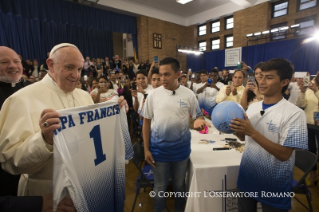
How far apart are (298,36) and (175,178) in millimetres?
10346

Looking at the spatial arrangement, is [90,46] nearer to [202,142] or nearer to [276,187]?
[202,142]

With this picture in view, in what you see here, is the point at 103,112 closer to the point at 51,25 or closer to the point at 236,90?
the point at 236,90

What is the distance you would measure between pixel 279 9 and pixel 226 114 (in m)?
11.6

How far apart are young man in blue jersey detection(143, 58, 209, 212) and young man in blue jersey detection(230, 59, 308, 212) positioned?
0.59m

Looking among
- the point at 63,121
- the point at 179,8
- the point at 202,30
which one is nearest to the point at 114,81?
the point at 63,121

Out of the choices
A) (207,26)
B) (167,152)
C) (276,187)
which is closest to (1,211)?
(167,152)

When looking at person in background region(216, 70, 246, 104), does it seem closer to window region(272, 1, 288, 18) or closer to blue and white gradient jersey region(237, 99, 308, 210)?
blue and white gradient jersey region(237, 99, 308, 210)

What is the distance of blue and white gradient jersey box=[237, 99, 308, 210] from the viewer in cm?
127

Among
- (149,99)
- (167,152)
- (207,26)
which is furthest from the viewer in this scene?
(207,26)

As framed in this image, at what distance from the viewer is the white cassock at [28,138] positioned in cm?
100

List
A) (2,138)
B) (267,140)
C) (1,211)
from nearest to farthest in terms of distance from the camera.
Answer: (1,211) < (2,138) < (267,140)

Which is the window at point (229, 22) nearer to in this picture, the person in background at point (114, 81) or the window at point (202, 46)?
the window at point (202, 46)

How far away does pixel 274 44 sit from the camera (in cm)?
939

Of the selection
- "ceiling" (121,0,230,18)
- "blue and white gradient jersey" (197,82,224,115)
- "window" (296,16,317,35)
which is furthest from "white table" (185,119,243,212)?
"ceiling" (121,0,230,18)
